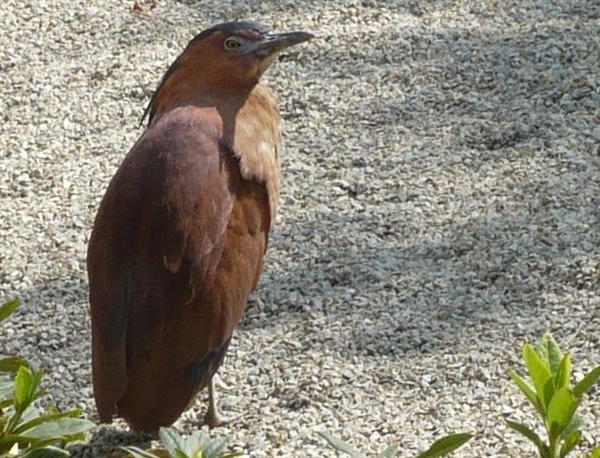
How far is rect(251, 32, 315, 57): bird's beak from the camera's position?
4812mm

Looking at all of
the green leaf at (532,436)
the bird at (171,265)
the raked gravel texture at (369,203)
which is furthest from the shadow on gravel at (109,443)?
the green leaf at (532,436)

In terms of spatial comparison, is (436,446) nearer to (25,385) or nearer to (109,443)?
(25,385)

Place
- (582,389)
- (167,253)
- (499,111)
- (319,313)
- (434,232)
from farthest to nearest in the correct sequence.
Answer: (499,111), (434,232), (319,313), (167,253), (582,389)

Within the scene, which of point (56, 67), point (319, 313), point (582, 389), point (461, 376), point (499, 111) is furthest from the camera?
point (56, 67)

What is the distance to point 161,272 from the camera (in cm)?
422

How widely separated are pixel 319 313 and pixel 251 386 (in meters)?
0.45

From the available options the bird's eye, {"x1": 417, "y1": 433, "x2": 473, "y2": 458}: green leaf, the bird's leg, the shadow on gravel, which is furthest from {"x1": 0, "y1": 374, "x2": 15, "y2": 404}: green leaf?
the bird's eye

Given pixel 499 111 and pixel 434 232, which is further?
pixel 499 111

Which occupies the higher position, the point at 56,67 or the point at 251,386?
the point at 56,67

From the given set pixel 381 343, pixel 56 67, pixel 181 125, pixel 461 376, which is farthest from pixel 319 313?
pixel 56 67

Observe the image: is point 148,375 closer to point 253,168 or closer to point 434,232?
point 253,168

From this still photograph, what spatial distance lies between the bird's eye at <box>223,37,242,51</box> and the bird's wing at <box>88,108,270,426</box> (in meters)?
0.54

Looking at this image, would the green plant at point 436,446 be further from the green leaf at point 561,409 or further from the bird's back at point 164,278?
the bird's back at point 164,278

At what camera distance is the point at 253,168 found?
4477 millimetres
